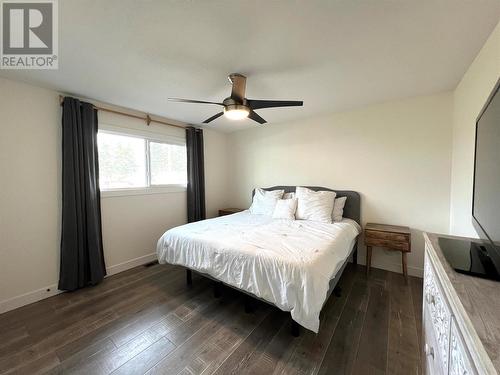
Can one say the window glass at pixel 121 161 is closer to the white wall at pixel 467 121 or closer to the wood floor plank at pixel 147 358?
the wood floor plank at pixel 147 358

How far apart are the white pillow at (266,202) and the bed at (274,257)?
0.62m

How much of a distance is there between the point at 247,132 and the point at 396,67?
9.01ft

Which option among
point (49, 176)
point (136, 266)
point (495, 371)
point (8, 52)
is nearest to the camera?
point (495, 371)

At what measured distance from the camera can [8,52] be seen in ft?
5.48

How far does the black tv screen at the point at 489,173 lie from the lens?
85cm

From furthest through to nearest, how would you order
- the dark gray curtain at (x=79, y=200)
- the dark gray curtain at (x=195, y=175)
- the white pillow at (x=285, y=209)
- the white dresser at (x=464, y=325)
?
the dark gray curtain at (x=195, y=175) → the white pillow at (x=285, y=209) → the dark gray curtain at (x=79, y=200) → the white dresser at (x=464, y=325)

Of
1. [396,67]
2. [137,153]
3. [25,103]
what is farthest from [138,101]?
[396,67]

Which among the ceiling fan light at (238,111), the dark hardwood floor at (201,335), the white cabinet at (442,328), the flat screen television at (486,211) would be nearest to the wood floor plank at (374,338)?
the dark hardwood floor at (201,335)

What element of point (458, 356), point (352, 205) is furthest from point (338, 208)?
point (458, 356)

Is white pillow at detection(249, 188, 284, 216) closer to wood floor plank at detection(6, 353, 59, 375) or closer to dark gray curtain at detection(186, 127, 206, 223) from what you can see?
dark gray curtain at detection(186, 127, 206, 223)

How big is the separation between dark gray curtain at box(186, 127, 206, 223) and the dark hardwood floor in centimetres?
158

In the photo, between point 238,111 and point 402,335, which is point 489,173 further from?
point 238,111

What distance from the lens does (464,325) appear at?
1.79 ft

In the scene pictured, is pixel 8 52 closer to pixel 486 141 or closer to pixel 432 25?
pixel 432 25
